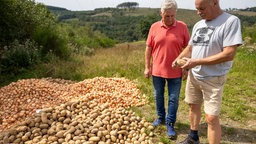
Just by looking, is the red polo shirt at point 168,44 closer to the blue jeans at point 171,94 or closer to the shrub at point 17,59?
the blue jeans at point 171,94

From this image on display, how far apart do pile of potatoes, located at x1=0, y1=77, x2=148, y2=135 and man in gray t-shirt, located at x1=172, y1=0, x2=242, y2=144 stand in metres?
2.11

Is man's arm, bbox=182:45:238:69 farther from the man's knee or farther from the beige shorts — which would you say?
the man's knee

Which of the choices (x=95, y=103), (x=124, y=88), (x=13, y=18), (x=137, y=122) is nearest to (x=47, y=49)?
(x=13, y=18)

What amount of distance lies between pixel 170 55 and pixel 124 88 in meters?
2.27

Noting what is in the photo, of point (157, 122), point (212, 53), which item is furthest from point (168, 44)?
point (157, 122)

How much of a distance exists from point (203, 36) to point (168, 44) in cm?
74

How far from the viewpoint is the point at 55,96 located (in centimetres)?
524

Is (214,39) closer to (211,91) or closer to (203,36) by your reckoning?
(203,36)

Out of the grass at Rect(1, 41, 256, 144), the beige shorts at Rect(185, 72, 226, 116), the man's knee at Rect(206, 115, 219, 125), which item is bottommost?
the grass at Rect(1, 41, 256, 144)

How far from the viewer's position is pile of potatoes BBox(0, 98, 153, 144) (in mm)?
3345

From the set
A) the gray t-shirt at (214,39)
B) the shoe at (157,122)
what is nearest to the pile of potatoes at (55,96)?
the shoe at (157,122)

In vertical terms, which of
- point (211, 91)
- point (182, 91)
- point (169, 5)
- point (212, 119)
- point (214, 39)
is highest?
point (169, 5)

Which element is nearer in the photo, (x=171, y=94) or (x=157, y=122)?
(x=171, y=94)

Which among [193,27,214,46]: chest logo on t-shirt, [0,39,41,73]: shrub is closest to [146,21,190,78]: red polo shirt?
[193,27,214,46]: chest logo on t-shirt
